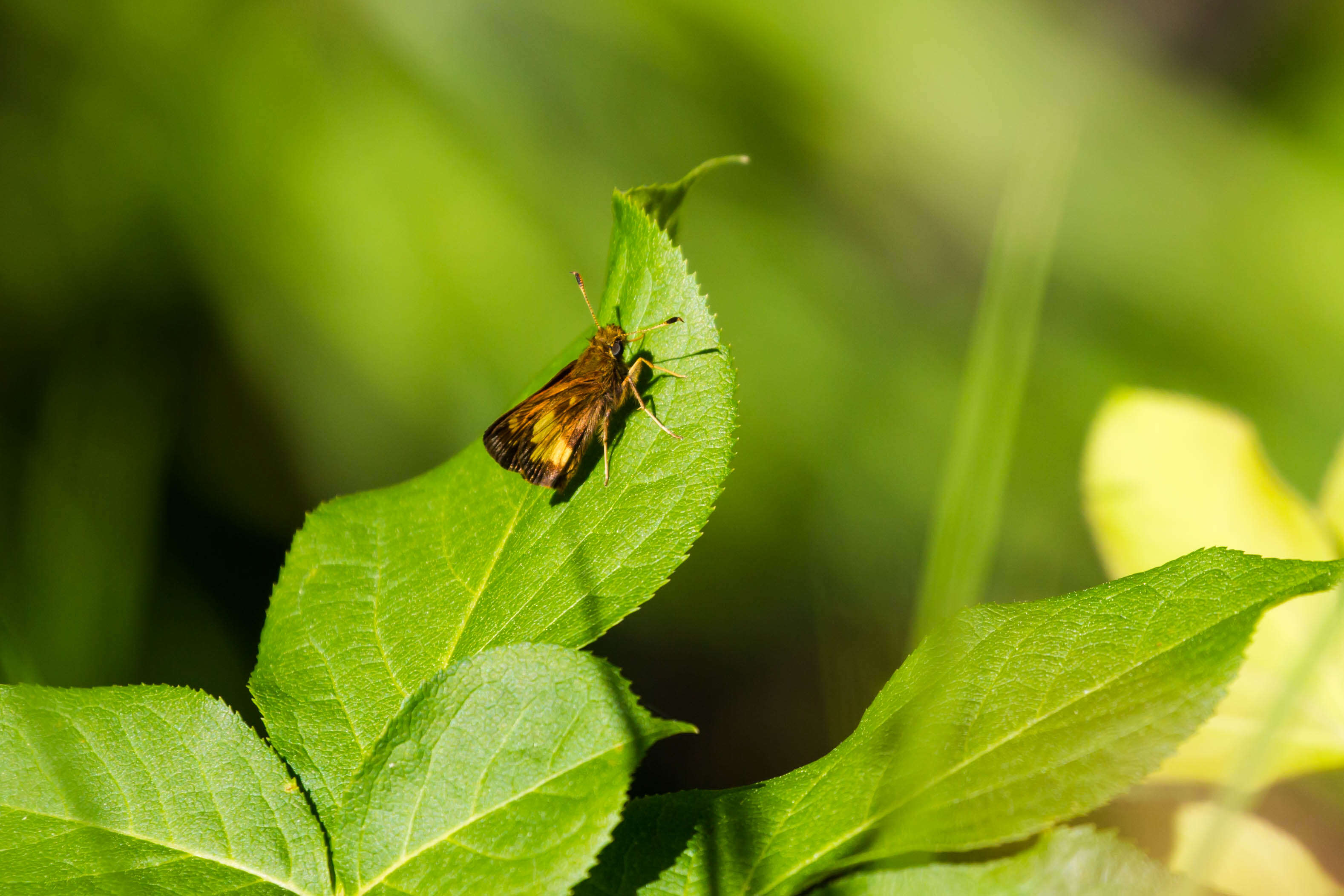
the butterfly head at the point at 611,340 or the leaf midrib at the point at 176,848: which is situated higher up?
the butterfly head at the point at 611,340

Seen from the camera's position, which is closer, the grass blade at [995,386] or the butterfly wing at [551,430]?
the grass blade at [995,386]

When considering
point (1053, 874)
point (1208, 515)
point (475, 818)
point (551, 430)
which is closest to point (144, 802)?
point (475, 818)

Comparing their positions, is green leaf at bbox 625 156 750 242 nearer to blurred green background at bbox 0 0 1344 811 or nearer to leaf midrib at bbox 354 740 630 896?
leaf midrib at bbox 354 740 630 896

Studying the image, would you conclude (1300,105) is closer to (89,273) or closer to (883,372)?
(883,372)

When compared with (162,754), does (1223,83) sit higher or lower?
higher

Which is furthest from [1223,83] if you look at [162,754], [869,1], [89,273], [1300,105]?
[89,273]

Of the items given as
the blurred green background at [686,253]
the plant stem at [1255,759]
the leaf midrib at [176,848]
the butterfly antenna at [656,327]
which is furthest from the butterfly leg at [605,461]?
the blurred green background at [686,253]

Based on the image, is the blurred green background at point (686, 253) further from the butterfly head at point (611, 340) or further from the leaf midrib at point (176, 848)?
the leaf midrib at point (176, 848)
